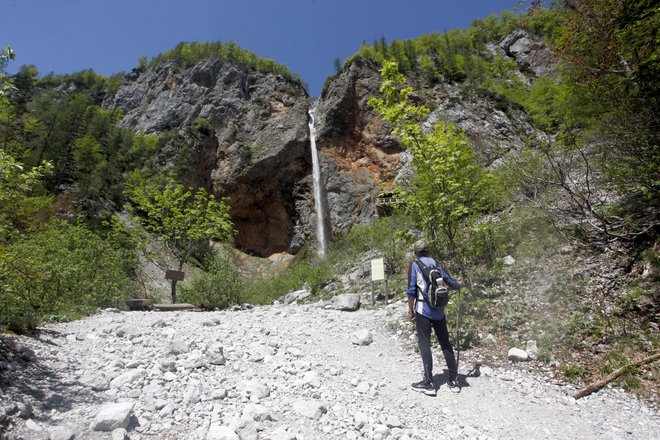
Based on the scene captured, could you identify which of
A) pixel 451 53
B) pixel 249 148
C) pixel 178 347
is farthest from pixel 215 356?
pixel 451 53

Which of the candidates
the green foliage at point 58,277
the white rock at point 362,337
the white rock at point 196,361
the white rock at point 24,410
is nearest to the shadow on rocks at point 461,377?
the white rock at point 362,337

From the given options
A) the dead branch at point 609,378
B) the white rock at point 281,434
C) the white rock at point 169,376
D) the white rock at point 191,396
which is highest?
the white rock at point 169,376

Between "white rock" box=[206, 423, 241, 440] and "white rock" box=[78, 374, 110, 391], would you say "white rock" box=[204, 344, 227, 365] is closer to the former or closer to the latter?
"white rock" box=[78, 374, 110, 391]

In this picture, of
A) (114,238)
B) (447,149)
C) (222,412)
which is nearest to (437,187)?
(447,149)

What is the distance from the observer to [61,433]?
2488 mm

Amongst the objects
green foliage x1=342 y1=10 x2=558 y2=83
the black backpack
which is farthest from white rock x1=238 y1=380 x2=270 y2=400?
green foliage x1=342 y1=10 x2=558 y2=83

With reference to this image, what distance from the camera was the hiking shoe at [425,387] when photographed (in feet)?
12.7

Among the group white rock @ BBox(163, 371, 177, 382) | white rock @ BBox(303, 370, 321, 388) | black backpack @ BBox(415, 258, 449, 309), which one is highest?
black backpack @ BBox(415, 258, 449, 309)

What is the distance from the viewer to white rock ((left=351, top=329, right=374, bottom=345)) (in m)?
5.71

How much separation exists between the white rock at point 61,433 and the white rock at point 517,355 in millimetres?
4830

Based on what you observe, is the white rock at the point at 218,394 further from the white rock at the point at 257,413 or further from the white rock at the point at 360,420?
the white rock at the point at 360,420

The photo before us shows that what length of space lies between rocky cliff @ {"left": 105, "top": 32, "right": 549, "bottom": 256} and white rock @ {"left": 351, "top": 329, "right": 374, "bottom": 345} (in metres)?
18.1

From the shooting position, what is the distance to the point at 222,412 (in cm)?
309

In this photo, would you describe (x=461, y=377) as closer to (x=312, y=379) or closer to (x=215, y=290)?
(x=312, y=379)
